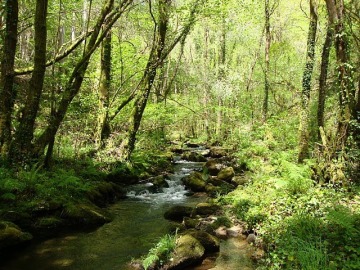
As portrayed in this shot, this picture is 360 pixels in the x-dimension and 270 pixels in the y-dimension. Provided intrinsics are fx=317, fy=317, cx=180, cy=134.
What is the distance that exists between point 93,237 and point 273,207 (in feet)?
16.0

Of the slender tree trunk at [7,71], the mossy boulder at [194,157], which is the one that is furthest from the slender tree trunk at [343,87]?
the mossy boulder at [194,157]

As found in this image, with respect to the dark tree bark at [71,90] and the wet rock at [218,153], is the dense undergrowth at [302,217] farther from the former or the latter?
the wet rock at [218,153]

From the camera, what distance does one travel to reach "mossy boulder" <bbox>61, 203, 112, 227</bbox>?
9.25 metres

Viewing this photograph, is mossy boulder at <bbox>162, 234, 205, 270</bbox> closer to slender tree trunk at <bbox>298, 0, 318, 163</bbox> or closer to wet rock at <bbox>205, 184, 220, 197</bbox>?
wet rock at <bbox>205, 184, 220, 197</bbox>

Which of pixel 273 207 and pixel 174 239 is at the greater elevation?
pixel 273 207

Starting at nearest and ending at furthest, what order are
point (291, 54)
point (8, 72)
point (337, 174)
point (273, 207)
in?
point (273, 207), point (337, 174), point (8, 72), point (291, 54)

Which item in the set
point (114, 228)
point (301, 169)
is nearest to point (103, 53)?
point (114, 228)

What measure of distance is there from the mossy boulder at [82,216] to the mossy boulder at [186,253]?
329 centimetres

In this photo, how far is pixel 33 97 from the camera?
10539 mm

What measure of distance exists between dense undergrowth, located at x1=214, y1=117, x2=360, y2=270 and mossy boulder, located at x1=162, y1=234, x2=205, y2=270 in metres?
1.41

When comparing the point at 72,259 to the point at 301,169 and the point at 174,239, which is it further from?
the point at 301,169

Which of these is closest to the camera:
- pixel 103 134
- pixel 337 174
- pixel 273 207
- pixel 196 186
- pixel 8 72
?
pixel 273 207

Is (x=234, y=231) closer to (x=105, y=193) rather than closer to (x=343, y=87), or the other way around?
(x=343, y=87)

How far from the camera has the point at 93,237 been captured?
8.60m
